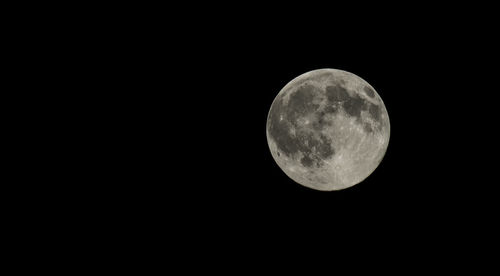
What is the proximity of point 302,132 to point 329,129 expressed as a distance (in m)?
0.39

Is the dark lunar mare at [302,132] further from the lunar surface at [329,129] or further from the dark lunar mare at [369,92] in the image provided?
the dark lunar mare at [369,92]

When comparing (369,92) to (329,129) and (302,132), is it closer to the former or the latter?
(329,129)

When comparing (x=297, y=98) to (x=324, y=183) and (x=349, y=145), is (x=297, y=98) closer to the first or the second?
(x=349, y=145)

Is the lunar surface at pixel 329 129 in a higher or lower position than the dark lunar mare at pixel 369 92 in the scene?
lower

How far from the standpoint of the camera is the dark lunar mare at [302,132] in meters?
5.32

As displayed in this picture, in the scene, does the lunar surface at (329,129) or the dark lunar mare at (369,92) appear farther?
the dark lunar mare at (369,92)

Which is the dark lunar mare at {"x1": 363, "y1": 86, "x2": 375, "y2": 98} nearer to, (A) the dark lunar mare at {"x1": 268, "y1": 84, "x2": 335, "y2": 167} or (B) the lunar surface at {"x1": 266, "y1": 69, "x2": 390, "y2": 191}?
(B) the lunar surface at {"x1": 266, "y1": 69, "x2": 390, "y2": 191}

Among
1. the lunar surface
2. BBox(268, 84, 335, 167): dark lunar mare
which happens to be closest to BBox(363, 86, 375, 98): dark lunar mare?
the lunar surface

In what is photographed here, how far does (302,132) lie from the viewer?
538 cm

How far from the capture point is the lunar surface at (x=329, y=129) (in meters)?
5.30

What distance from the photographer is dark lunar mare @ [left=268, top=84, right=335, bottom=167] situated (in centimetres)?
532

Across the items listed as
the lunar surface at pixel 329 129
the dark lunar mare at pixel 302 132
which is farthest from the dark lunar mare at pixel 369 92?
the dark lunar mare at pixel 302 132

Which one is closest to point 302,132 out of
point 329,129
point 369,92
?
point 329,129

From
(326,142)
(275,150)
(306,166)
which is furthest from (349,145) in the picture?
(275,150)
